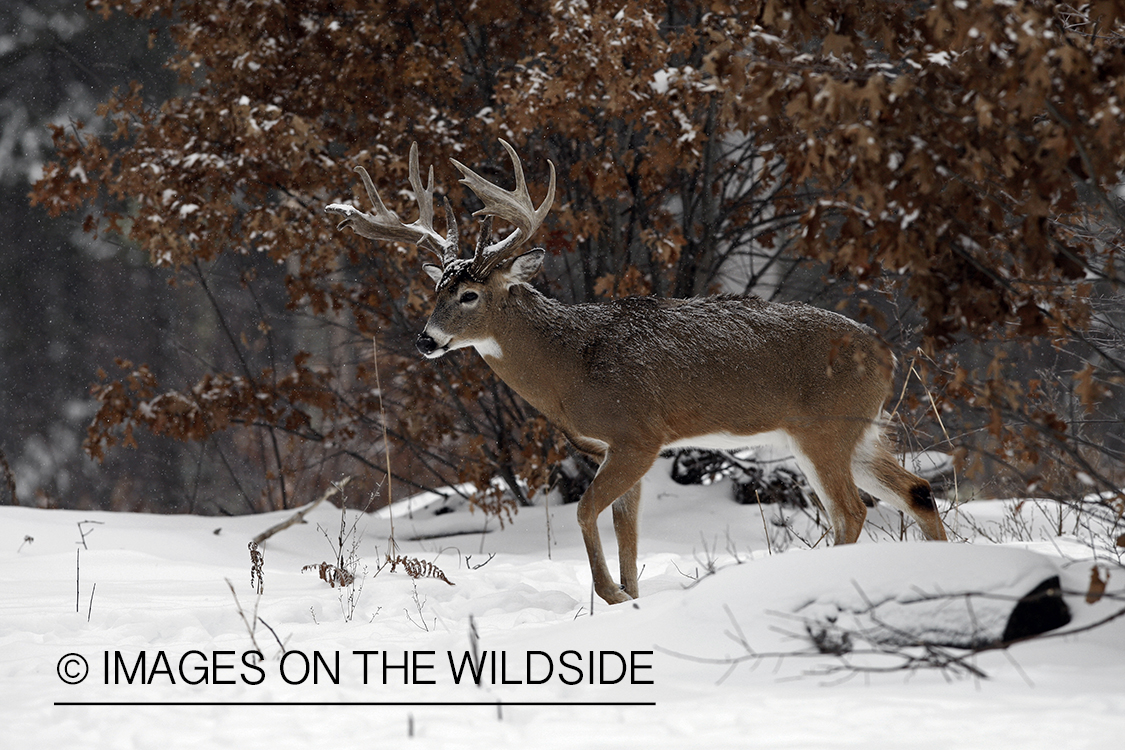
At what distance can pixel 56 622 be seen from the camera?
4.91 metres

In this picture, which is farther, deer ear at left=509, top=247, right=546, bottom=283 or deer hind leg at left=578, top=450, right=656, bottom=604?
deer ear at left=509, top=247, right=546, bottom=283

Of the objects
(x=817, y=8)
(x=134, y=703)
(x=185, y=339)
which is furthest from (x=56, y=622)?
(x=185, y=339)

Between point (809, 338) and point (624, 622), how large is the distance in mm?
2519

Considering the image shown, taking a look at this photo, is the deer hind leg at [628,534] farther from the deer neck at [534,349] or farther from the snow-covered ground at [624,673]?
the snow-covered ground at [624,673]

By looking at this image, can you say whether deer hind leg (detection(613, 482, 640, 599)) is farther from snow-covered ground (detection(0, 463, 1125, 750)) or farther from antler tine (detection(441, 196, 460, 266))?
antler tine (detection(441, 196, 460, 266))

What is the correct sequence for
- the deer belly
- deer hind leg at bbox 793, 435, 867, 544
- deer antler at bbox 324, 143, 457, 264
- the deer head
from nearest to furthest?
1. deer hind leg at bbox 793, 435, 867, 544
2. the deer belly
3. the deer head
4. deer antler at bbox 324, 143, 457, 264

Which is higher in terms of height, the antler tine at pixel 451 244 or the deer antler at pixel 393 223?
the deer antler at pixel 393 223

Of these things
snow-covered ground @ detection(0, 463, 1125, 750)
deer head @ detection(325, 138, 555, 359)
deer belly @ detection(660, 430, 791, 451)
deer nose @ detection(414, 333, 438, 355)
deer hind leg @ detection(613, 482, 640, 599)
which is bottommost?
snow-covered ground @ detection(0, 463, 1125, 750)

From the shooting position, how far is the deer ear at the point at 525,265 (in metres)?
6.10

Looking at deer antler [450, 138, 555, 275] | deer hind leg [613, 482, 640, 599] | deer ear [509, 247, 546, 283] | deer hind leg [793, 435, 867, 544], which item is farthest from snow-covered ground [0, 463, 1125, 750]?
deer antler [450, 138, 555, 275]

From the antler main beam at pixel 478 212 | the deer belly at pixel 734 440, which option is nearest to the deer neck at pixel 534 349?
the antler main beam at pixel 478 212

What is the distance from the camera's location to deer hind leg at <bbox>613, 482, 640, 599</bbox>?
582 cm

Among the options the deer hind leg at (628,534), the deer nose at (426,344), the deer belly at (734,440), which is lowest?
the deer hind leg at (628,534)

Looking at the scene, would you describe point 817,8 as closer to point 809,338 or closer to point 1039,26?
point 1039,26
